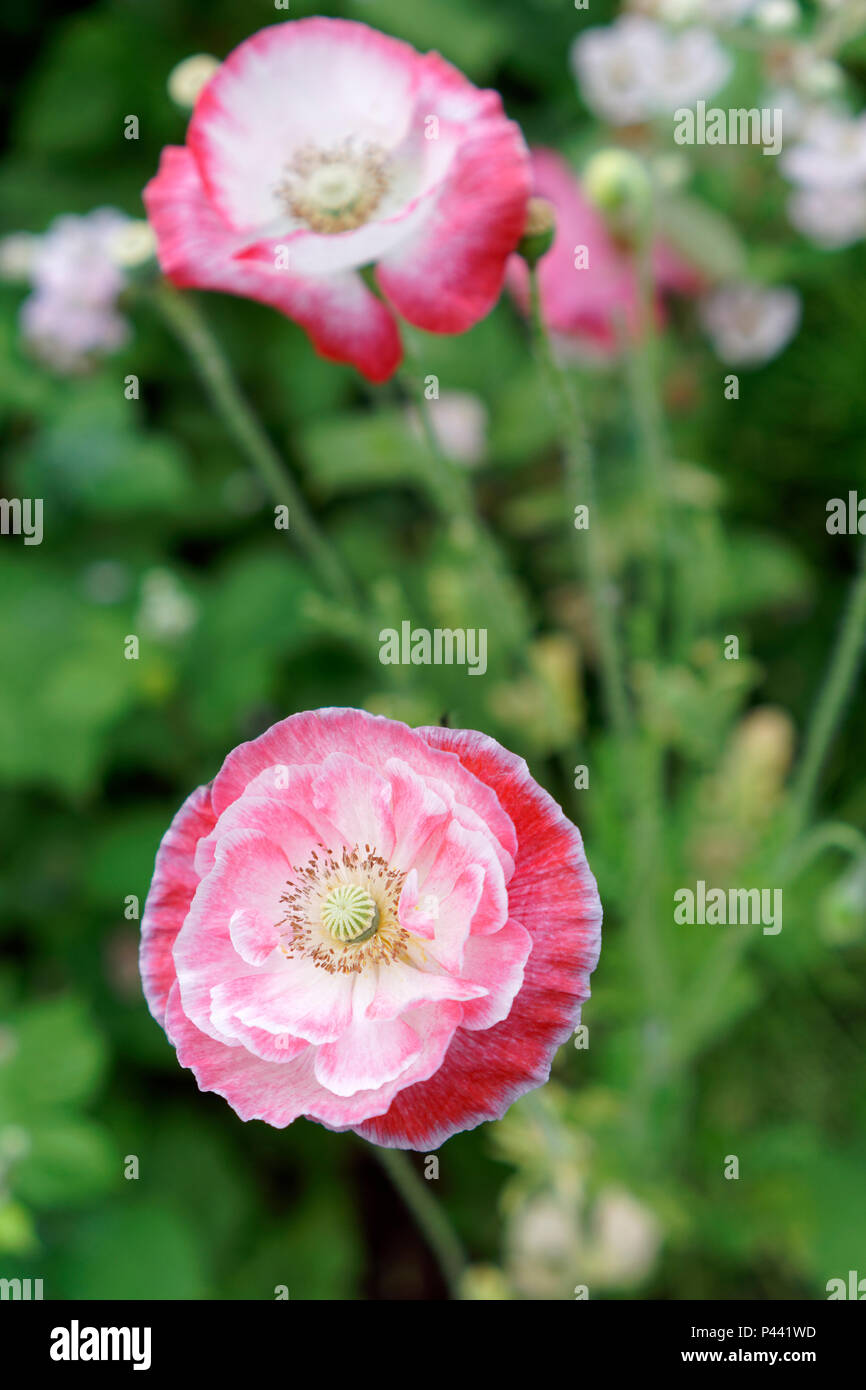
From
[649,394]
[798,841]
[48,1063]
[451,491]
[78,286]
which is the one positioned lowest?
[48,1063]

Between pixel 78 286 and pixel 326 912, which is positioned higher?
pixel 78 286

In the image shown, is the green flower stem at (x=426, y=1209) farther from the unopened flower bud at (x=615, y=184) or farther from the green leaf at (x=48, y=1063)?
the unopened flower bud at (x=615, y=184)

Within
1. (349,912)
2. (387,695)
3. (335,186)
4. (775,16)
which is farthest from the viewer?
(387,695)

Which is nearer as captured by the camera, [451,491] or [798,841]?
[451,491]

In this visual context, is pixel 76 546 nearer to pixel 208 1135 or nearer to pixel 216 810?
pixel 208 1135

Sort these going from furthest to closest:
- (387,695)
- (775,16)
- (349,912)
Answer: (387,695) < (775,16) < (349,912)

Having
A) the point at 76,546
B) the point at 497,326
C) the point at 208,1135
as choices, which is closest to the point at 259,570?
the point at 76,546

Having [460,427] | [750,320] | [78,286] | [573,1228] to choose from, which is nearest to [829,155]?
[750,320]

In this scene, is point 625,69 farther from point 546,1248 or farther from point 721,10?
point 546,1248
